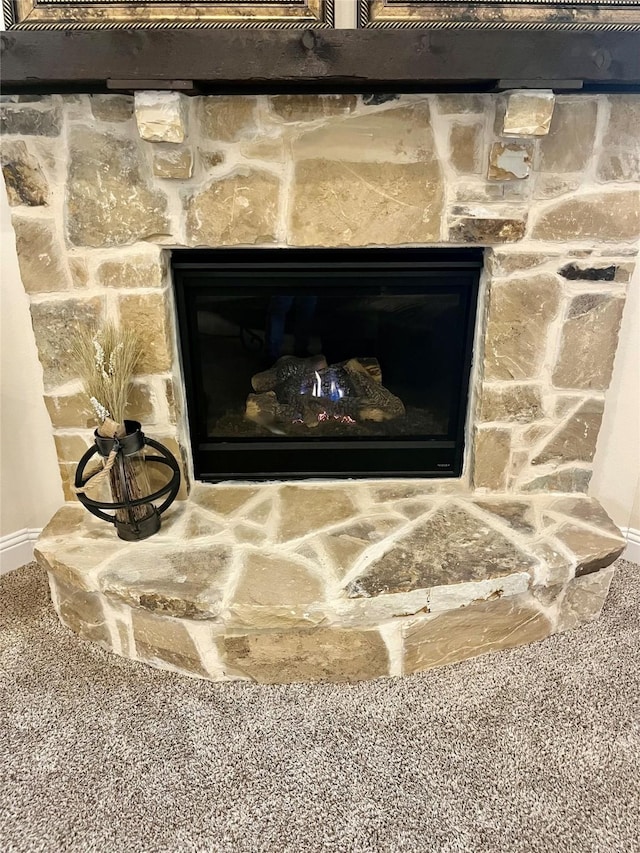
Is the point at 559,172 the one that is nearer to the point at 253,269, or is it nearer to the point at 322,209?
the point at 322,209

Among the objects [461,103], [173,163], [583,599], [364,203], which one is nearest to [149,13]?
[173,163]

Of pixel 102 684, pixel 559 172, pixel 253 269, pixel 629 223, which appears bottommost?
pixel 102 684

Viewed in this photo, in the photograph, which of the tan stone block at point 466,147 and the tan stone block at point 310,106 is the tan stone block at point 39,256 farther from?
the tan stone block at point 466,147

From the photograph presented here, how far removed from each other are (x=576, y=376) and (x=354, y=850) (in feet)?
4.26

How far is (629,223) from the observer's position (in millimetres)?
1609

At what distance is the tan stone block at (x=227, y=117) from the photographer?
1496 millimetres

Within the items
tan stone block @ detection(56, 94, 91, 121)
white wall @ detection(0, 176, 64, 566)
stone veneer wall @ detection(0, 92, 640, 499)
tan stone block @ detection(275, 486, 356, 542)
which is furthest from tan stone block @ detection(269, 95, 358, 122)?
tan stone block @ detection(275, 486, 356, 542)

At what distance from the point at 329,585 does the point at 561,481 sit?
32.4 inches

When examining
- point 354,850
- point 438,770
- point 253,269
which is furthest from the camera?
point 253,269

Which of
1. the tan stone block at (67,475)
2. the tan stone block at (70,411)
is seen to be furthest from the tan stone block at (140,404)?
the tan stone block at (67,475)

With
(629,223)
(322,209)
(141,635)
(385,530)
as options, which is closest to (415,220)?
(322,209)

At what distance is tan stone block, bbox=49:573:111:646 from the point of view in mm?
1642

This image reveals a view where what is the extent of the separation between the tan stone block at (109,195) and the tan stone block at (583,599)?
1.45 m

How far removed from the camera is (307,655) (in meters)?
1.55
